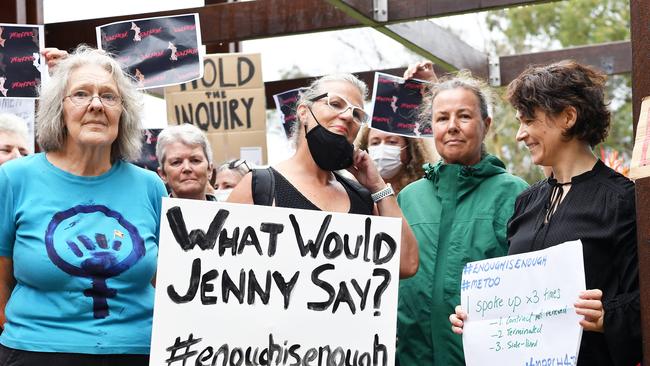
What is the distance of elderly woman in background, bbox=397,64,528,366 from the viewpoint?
182 inches

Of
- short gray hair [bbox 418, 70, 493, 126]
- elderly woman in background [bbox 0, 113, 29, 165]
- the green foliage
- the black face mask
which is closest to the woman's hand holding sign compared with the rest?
the black face mask

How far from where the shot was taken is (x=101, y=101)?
418 cm

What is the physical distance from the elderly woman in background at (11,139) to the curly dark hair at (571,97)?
9.24ft

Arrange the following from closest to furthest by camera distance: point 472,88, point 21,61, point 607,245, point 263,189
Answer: point 607,245 < point 263,189 < point 472,88 < point 21,61

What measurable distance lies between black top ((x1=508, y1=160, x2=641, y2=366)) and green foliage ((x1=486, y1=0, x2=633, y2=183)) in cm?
2176

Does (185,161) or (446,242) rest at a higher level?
(185,161)

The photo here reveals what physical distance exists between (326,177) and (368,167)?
177mm

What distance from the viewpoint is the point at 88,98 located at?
4.18 metres

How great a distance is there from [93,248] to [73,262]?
88mm

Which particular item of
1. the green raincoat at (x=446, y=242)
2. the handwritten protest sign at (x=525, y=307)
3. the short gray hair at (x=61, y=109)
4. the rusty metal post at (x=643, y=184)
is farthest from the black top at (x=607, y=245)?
the short gray hair at (x=61, y=109)

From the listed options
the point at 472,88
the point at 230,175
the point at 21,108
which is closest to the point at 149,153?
the point at 230,175

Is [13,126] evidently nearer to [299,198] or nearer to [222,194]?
[222,194]

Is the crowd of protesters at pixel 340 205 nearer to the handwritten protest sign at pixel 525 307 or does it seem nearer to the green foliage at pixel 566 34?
the handwritten protest sign at pixel 525 307

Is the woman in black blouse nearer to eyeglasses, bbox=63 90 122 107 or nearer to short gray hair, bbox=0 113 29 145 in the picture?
eyeglasses, bbox=63 90 122 107
